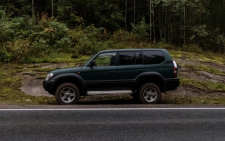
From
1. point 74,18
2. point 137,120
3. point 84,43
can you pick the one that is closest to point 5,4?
point 74,18

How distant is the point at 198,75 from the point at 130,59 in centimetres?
647

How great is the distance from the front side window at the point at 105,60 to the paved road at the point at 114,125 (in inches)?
99.6

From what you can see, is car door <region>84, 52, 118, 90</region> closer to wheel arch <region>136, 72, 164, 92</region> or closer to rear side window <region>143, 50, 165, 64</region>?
wheel arch <region>136, 72, 164, 92</region>

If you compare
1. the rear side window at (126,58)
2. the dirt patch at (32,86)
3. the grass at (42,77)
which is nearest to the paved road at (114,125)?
the rear side window at (126,58)

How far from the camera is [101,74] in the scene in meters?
10.4

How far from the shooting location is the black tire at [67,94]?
32.8 feet

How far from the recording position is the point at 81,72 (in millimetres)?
10227

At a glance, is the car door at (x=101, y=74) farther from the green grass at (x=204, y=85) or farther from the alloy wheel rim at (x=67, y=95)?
the green grass at (x=204, y=85)

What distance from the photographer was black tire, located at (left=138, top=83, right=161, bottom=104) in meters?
10.2

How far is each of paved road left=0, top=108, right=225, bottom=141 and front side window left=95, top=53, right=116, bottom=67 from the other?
253 cm

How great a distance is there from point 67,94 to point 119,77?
2026 mm

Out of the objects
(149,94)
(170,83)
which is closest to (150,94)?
(149,94)

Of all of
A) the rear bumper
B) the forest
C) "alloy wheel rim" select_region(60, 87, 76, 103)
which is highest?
the forest

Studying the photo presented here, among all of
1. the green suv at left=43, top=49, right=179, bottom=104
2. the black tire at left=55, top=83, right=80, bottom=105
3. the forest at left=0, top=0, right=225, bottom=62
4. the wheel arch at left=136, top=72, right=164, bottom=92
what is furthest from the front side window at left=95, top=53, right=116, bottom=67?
Result: the forest at left=0, top=0, right=225, bottom=62
